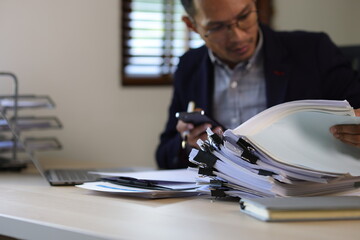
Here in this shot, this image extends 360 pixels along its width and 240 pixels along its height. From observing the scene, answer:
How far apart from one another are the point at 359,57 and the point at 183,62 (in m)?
0.63

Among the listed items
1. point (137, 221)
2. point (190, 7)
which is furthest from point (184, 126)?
point (137, 221)

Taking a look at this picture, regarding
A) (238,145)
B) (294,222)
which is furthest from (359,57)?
(294,222)

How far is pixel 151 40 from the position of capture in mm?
2451

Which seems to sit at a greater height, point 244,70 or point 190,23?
point 190,23

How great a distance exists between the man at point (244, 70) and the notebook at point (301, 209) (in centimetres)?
85

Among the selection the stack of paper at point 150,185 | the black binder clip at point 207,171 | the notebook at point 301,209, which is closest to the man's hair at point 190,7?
the stack of paper at point 150,185

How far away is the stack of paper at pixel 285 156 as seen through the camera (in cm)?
99

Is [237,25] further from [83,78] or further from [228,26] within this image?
[83,78]

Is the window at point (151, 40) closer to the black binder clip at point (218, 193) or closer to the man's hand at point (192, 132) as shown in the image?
the man's hand at point (192, 132)

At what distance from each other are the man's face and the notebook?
850 millimetres

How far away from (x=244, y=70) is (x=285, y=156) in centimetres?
96

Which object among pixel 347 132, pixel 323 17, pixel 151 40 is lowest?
pixel 347 132

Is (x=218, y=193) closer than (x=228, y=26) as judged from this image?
Yes

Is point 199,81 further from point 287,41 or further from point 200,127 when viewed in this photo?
point 200,127
